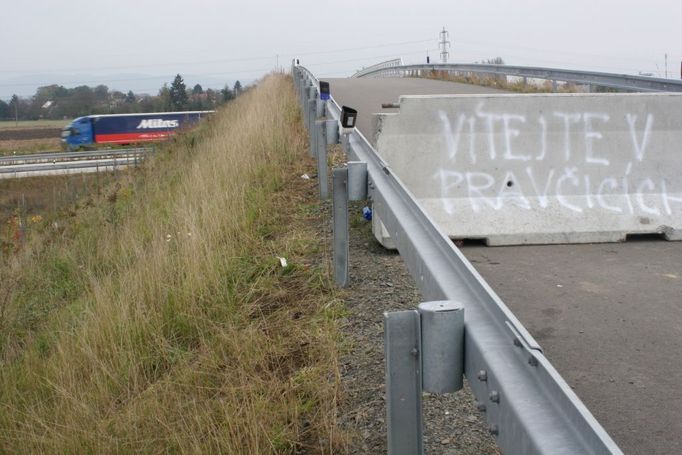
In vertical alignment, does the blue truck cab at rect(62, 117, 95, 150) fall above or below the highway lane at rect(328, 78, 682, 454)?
below

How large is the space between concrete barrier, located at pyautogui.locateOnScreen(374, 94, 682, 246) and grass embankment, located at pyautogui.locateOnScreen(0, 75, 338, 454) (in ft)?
4.20

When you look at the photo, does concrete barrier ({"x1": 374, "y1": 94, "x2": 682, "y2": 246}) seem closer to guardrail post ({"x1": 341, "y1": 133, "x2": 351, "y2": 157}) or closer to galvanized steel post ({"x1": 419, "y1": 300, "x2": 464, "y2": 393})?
guardrail post ({"x1": 341, "y1": 133, "x2": 351, "y2": 157})

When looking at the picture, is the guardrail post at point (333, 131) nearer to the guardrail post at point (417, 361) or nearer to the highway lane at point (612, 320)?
the highway lane at point (612, 320)

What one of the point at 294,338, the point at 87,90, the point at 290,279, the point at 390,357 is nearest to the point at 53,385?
the point at 294,338

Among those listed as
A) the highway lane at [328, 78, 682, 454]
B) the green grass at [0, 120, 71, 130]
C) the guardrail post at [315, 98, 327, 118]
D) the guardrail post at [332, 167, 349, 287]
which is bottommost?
the green grass at [0, 120, 71, 130]

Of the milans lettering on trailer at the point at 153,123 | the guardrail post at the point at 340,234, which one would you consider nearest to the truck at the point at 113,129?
the milans lettering on trailer at the point at 153,123

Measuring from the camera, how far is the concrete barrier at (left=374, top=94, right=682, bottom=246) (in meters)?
7.36

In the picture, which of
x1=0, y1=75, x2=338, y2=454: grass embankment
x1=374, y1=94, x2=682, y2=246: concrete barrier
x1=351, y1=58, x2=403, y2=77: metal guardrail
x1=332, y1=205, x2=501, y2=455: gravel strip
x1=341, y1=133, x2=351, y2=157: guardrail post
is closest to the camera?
x1=332, y1=205, x2=501, y2=455: gravel strip

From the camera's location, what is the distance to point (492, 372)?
7.06ft

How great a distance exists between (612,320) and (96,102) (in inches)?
4009

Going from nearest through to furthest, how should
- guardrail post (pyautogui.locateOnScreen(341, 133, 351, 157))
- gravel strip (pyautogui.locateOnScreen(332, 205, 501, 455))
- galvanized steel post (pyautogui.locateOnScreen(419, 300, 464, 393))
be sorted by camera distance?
1. galvanized steel post (pyautogui.locateOnScreen(419, 300, 464, 393))
2. gravel strip (pyautogui.locateOnScreen(332, 205, 501, 455))
3. guardrail post (pyautogui.locateOnScreen(341, 133, 351, 157))

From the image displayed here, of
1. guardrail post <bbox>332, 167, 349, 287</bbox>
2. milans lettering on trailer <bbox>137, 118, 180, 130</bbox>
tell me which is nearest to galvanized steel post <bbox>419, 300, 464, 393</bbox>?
guardrail post <bbox>332, 167, 349, 287</bbox>

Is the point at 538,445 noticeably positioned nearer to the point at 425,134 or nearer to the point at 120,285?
the point at 120,285

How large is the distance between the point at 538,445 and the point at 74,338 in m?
4.03
